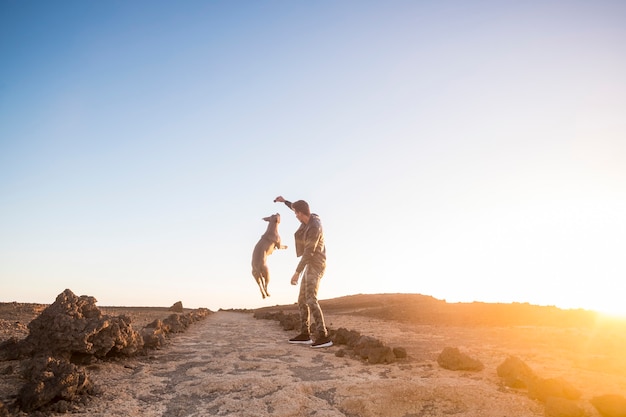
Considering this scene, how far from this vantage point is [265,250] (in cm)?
1383

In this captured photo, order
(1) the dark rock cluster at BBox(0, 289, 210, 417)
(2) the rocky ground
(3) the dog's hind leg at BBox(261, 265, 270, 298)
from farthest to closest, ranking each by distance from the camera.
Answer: (3) the dog's hind leg at BBox(261, 265, 270, 298), (1) the dark rock cluster at BBox(0, 289, 210, 417), (2) the rocky ground

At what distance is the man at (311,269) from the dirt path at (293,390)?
149 cm

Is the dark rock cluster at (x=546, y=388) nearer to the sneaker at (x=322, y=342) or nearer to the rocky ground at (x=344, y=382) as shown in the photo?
the rocky ground at (x=344, y=382)

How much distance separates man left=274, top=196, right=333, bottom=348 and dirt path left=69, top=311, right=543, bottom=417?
149 cm

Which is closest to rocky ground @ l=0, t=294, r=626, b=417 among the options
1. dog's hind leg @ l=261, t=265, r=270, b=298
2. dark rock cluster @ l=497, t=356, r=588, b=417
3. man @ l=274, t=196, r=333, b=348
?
dark rock cluster @ l=497, t=356, r=588, b=417

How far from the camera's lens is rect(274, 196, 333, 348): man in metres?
7.10

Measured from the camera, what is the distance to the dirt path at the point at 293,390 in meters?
3.47

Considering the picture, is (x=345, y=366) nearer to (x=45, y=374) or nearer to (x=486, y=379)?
(x=486, y=379)

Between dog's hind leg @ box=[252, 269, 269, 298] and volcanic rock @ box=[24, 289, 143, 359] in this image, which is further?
dog's hind leg @ box=[252, 269, 269, 298]

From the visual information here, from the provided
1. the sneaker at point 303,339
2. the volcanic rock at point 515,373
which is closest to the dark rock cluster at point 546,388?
the volcanic rock at point 515,373

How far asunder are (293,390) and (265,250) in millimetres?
9976

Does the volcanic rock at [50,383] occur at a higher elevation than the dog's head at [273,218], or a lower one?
lower

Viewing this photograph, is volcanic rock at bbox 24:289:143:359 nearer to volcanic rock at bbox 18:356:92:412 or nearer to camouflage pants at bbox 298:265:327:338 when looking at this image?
volcanic rock at bbox 18:356:92:412

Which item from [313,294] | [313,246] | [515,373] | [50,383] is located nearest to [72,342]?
[50,383]
